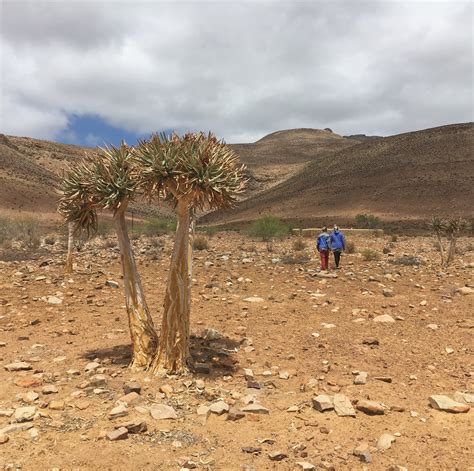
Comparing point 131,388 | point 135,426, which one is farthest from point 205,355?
point 135,426

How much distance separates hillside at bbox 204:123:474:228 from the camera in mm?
53047

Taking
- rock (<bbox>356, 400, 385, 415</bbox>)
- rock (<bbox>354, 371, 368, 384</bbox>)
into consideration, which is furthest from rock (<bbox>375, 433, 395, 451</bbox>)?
rock (<bbox>354, 371, 368, 384</bbox>)

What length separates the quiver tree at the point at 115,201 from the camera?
6.08 m

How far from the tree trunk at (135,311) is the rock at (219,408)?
1.58 metres

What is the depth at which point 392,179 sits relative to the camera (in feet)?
202

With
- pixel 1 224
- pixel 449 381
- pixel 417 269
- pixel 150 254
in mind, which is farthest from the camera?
pixel 1 224

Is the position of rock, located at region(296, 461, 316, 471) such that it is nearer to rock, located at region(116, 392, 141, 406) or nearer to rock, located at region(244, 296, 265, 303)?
rock, located at region(116, 392, 141, 406)

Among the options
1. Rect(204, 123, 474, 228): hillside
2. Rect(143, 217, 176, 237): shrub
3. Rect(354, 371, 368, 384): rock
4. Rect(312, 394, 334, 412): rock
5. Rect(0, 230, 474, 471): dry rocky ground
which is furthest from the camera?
Rect(204, 123, 474, 228): hillside

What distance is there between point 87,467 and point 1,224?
28.2 meters

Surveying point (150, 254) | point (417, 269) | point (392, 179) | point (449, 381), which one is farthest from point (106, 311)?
point (392, 179)

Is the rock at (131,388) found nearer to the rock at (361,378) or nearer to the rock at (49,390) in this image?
the rock at (49,390)

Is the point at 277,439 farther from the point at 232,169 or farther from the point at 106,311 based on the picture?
the point at 106,311

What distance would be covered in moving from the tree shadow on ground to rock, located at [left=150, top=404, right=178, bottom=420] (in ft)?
3.83

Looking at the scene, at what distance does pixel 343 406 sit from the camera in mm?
5094
